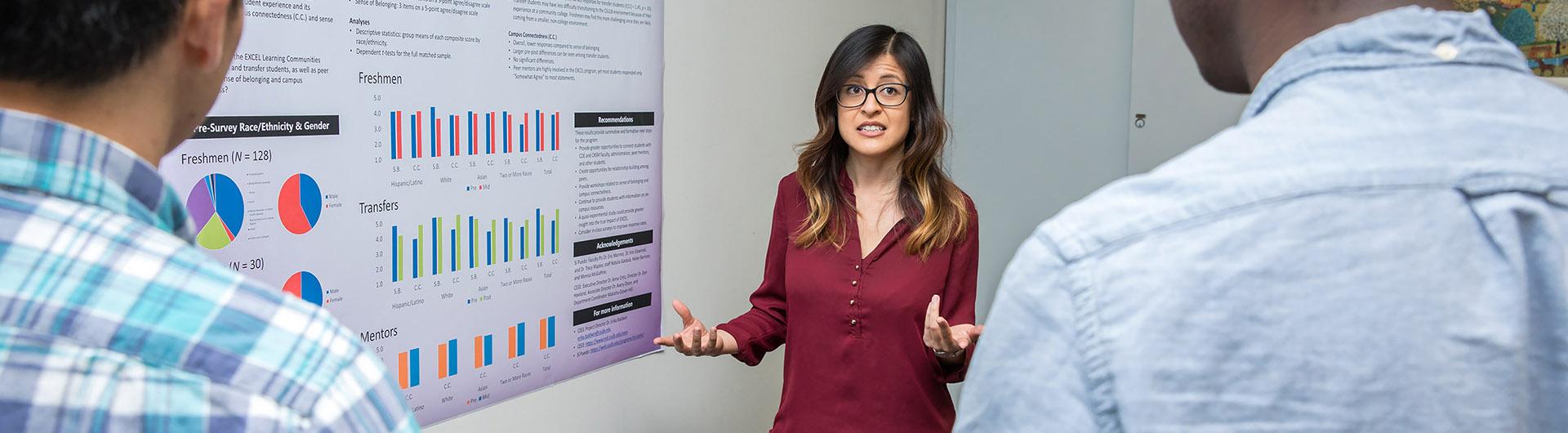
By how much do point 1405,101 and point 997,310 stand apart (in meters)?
0.25

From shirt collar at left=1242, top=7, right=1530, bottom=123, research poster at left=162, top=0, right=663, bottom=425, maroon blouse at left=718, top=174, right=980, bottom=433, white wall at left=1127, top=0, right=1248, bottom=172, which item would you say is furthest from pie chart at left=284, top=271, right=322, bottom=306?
white wall at left=1127, top=0, right=1248, bottom=172

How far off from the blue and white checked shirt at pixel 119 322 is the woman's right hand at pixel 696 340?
148 cm

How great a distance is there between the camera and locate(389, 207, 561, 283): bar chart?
1.90m

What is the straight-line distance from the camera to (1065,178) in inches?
146

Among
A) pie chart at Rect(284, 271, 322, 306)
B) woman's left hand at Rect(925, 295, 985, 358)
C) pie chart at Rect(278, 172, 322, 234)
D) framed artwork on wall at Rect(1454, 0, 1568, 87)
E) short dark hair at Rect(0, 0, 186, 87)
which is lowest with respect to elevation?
woman's left hand at Rect(925, 295, 985, 358)

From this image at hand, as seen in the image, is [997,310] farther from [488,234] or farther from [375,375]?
[488,234]

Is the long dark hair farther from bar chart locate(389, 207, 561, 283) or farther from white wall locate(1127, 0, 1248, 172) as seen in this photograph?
white wall locate(1127, 0, 1248, 172)

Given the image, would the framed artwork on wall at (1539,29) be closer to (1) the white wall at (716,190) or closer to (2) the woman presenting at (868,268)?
(2) the woman presenting at (868,268)

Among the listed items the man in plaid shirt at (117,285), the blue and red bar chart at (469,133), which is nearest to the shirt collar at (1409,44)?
the man in plaid shirt at (117,285)

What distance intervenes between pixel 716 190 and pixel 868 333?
76 cm

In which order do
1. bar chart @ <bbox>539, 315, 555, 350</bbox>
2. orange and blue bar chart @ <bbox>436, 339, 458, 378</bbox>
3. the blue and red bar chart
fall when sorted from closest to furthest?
the blue and red bar chart
orange and blue bar chart @ <bbox>436, 339, 458, 378</bbox>
bar chart @ <bbox>539, 315, 555, 350</bbox>

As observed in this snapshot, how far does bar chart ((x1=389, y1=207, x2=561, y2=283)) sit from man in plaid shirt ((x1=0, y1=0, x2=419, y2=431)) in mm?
1291

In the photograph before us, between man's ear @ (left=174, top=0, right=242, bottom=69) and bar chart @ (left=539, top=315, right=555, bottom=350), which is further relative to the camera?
bar chart @ (left=539, top=315, right=555, bottom=350)

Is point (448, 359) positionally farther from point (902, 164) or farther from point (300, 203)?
point (902, 164)
